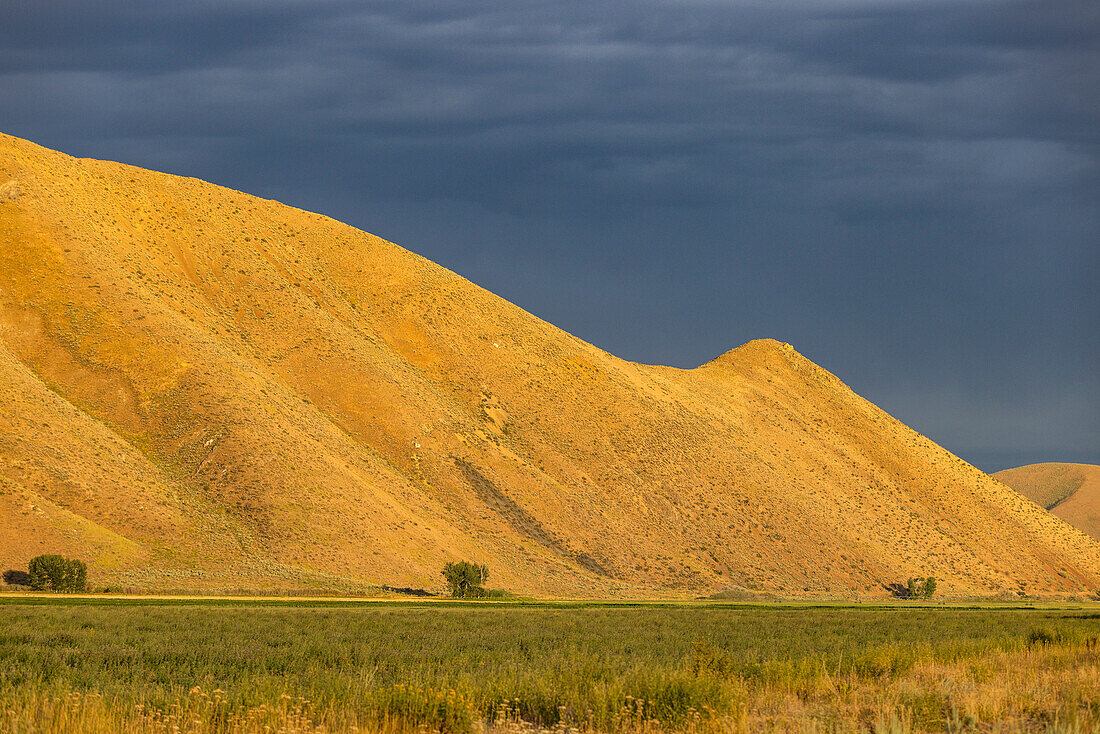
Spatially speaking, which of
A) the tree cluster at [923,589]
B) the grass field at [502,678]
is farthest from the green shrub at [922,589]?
the grass field at [502,678]

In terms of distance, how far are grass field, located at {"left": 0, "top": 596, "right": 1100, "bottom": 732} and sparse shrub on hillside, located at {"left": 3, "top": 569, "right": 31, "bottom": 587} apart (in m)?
20.4

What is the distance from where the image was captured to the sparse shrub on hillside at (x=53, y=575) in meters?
49.2

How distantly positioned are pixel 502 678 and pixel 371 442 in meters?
67.0

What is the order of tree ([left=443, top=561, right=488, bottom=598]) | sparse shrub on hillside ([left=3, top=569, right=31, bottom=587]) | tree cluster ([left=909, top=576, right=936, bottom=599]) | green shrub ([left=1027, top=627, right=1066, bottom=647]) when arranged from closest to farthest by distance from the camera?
1. green shrub ([left=1027, top=627, right=1066, bottom=647])
2. sparse shrub on hillside ([left=3, top=569, right=31, bottom=587])
3. tree ([left=443, top=561, right=488, bottom=598])
4. tree cluster ([left=909, top=576, right=936, bottom=599])

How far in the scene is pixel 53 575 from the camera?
49281 mm

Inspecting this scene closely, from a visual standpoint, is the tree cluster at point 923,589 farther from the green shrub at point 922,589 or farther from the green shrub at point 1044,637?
the green shrub at point 1044,637

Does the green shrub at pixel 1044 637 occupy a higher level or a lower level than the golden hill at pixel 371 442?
lower

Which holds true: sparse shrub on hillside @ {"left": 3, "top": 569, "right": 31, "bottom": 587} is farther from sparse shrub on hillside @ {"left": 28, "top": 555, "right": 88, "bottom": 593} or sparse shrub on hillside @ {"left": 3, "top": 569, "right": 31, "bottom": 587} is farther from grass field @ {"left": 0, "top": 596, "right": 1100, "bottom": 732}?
grass field @ {"left": 0, "top": 596, "right": 1100, "bottom": 732}

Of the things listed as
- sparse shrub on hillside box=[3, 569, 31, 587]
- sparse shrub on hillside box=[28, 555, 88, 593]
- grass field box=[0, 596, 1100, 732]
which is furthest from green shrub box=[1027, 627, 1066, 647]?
sparse shrub on hillside box=[3, 569, 31, 587]

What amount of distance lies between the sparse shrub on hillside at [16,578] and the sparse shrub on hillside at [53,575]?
3.95 ft

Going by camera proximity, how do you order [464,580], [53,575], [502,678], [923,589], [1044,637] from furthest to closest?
[923,589]
[464,580]
[53,575]
[1044,637]
[502,678]

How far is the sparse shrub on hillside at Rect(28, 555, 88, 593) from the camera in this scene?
1939 inches

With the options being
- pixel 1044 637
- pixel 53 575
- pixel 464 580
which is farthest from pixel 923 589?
pixel 53 575

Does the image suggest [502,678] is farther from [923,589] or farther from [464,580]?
[923,589]
